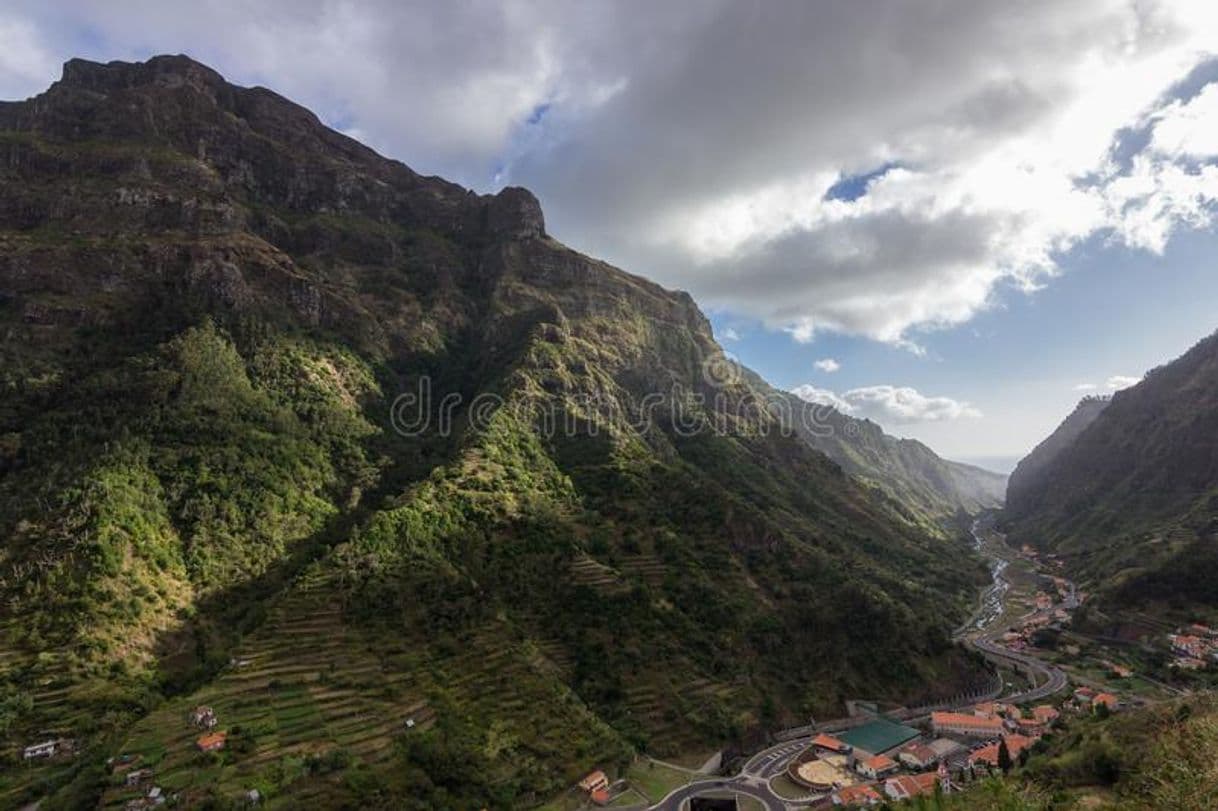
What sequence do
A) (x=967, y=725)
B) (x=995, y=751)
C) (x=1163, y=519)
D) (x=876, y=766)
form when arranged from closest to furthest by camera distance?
(x=876, y=766) < (x=995, y=751) < (x=967, y=725) < (x=1163, y=519)

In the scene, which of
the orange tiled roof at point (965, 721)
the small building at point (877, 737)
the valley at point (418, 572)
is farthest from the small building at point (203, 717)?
the orange tiled roof at point (965, 721)

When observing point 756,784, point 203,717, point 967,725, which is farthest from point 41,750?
point 967,725

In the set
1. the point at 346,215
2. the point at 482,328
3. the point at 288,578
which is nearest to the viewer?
the point at 288,578

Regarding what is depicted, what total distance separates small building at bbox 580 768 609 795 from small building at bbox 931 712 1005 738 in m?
41.4

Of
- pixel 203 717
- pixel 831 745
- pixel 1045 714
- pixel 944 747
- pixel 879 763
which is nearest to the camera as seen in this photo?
pixel 203 717

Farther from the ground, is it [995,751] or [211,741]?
[211,741]

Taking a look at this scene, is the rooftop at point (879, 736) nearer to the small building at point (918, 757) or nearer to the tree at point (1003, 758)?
the small building at point (918, 757)

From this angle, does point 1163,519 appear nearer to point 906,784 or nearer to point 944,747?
point 944,747

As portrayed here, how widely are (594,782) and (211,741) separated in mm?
31061

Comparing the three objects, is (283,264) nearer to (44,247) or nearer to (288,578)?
(44,247)

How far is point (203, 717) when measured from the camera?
164ft

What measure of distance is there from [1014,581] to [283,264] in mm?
191791

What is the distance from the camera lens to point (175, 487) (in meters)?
75.3

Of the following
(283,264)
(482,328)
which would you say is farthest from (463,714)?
(482,328)
